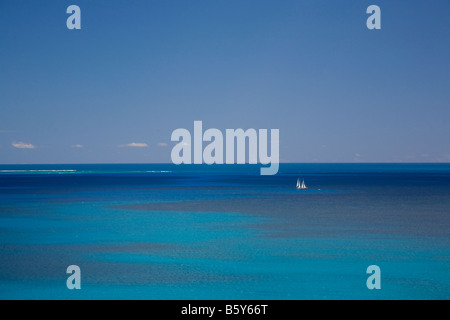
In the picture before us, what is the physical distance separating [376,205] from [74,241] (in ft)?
83.6

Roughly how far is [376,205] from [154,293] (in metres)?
28.2

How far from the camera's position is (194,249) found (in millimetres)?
21688

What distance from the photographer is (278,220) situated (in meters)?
30.1

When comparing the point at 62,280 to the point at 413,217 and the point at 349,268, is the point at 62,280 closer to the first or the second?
the point at 349,268

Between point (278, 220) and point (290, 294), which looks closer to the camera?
point (290, 294)

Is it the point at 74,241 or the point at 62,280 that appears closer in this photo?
the point at 62,280

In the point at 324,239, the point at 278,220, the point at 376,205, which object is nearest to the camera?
the point at 324,239

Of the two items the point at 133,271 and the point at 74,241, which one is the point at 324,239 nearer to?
the point at 133,271

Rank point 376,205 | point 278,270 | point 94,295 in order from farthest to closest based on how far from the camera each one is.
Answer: point 376,205, point 278,270, point 94,295
